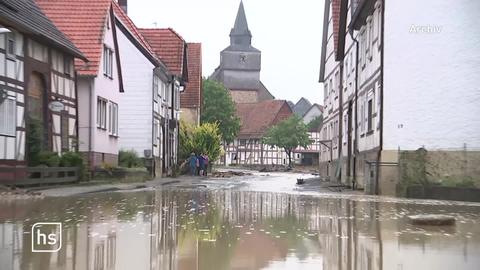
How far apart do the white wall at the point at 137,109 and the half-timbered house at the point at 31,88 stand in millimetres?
10681

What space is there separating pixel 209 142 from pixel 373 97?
87.9 ft

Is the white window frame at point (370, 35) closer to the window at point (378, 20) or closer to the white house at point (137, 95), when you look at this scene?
the window at point (378, 20)

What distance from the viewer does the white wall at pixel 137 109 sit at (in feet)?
124

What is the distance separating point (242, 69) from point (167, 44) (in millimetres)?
82587

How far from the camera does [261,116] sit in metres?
108

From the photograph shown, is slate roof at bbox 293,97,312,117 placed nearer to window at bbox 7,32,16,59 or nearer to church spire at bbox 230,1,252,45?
church spire at bbox 230,1,252,45

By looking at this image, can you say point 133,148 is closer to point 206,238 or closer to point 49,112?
point 49,112

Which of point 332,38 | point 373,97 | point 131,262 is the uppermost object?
point 332,38

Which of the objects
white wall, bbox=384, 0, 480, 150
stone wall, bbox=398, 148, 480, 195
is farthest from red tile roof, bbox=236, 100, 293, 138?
stone wall, bbox=398, 148, 480, 195

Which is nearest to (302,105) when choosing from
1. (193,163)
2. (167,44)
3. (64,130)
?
(193,163)

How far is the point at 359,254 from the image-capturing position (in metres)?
8.17

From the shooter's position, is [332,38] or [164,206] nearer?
[164,206]

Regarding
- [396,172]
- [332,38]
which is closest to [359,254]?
[396,172]

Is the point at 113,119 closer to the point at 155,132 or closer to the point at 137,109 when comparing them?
the point at 137,109
